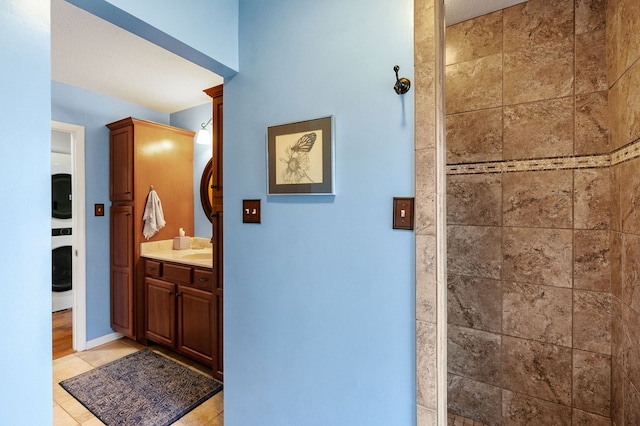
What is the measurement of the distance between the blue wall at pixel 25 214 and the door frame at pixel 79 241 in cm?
230

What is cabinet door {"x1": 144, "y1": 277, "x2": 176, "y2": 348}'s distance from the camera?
99.2 inches

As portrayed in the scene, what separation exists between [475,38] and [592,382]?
2.04 m

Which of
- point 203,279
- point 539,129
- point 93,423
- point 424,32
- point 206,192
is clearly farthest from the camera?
point 206,192

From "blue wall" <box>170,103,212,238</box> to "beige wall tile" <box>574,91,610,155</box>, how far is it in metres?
2.95

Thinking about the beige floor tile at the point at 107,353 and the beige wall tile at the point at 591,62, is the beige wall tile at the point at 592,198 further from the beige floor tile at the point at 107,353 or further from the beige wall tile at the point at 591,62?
the beige floor tile at the point at 107,353

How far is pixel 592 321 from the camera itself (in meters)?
1.59

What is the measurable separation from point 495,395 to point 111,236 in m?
3.41

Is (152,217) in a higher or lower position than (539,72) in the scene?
lower

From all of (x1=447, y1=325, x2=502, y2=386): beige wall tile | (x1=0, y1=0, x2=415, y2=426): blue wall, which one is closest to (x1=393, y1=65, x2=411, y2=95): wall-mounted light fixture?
(x1=0, y1=0, x2=415, y2=426): blue wall

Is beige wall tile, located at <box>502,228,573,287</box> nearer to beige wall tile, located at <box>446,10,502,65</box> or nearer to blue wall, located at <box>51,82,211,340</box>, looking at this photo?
beige wall tile, located at <box>446,10,502,65</box>

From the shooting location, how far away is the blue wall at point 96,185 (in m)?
2.79

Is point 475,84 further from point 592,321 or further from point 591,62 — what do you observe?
point 592,321

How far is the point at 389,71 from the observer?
1.13 meters

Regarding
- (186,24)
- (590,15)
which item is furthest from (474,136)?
(186,24)
